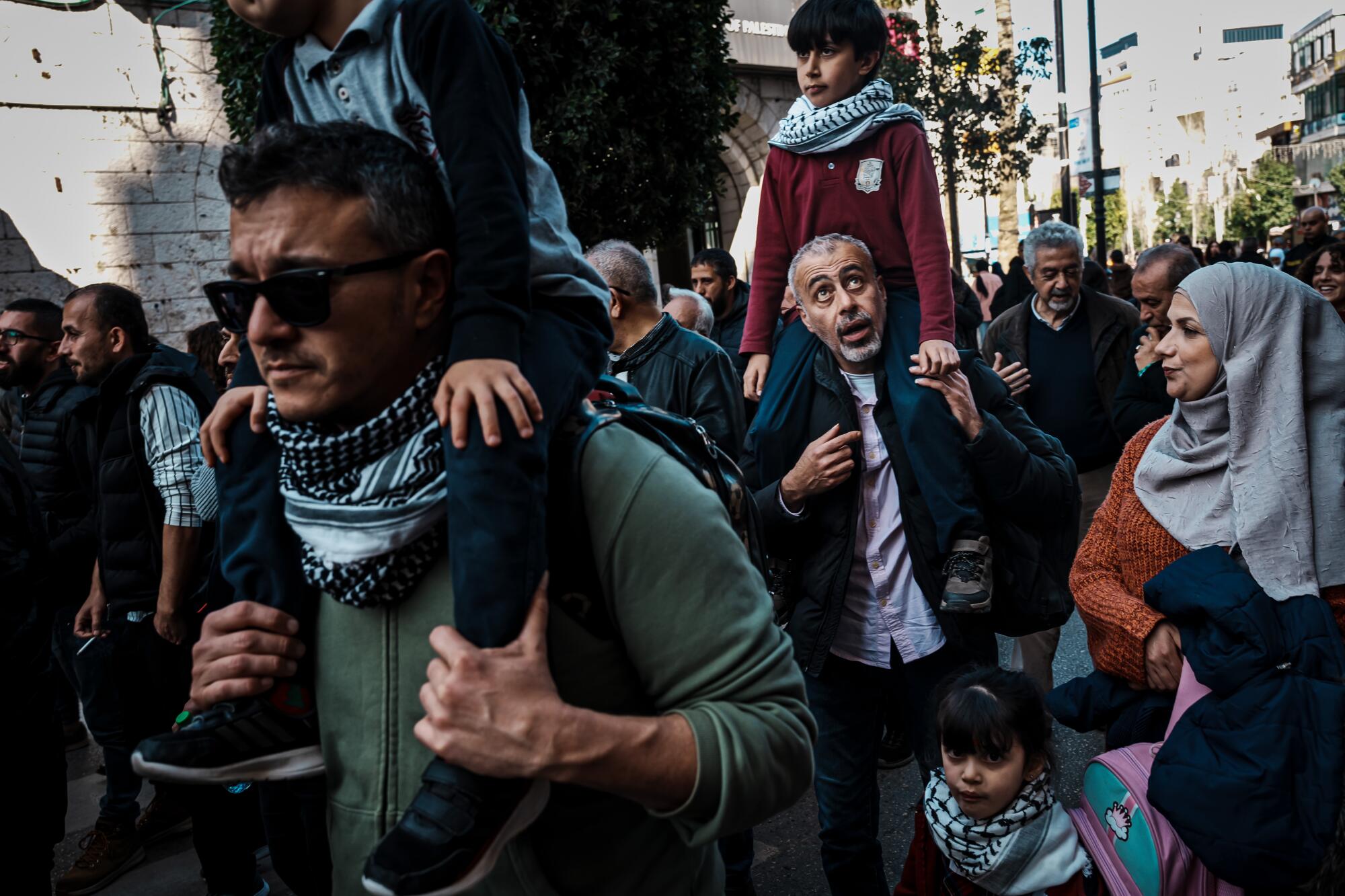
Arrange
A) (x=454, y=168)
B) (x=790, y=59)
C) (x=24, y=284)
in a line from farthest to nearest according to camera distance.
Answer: (x=790, y=59)
(x=24, y=284)
(x=454, y=168)

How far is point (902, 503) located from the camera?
3.17 m

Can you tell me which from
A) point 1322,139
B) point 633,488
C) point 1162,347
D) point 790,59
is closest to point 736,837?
point 1162,347

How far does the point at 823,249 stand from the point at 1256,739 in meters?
1.78

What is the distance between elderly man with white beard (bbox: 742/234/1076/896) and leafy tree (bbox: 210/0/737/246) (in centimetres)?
523

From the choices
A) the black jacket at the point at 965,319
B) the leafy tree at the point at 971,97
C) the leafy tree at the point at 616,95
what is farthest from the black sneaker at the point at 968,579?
the leafy tree at the point at 971,97

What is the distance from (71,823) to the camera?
514 centimetres

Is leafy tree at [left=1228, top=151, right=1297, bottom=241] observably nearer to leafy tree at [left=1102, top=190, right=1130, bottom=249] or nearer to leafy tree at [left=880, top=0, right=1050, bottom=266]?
leafy tree at [left=1102, top=190, right=1130, bottom=249]

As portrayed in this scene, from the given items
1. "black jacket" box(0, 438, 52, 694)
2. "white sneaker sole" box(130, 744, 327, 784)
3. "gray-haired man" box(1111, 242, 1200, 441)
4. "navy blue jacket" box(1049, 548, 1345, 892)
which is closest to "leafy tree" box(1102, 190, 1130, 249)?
"gray-haired man" box(1111, 242, 1200, 441)

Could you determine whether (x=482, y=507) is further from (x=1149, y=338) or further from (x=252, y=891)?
(x=1149, y=338)

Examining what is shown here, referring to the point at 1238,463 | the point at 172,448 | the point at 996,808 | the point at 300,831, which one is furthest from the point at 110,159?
the point at 1238,463

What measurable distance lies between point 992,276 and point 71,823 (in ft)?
46.1

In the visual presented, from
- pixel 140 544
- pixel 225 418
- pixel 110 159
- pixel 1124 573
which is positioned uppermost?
pixel 110 159

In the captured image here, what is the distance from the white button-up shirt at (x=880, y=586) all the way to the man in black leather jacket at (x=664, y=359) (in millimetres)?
1029

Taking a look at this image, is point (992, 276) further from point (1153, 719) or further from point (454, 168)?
point (454, 168)
